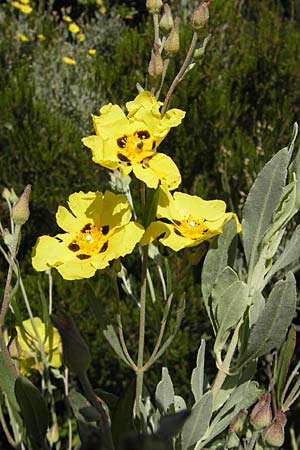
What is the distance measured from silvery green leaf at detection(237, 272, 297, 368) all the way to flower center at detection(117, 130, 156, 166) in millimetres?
235

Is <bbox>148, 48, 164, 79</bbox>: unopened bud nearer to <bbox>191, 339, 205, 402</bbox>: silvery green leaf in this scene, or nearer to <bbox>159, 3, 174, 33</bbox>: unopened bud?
<bbox>159, 3, 174, 33</bbox>: unopened bud

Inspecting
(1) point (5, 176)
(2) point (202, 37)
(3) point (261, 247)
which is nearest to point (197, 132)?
(1) point (5, 176)

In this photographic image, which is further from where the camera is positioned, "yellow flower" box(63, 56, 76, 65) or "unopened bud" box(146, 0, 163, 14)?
"yellow flower" box(63, 56, 76, 65)

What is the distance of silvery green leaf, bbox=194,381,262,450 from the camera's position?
750 mm

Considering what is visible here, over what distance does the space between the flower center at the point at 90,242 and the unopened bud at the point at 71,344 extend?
0.85 ft

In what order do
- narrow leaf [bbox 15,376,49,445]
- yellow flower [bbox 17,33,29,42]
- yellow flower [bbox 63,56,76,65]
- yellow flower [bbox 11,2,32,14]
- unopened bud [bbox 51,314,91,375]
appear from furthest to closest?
yellow flower [bbox 11,2,32,14]
yellow flower [bbox 17,33,29,42]
yellow flower [bbox 63,56,76,65]
narrow leaf [bbox 15,376,49,445]
unopened bud [bbox 51,314,91,375]

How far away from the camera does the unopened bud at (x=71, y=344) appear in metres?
0.52

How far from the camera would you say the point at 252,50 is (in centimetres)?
283

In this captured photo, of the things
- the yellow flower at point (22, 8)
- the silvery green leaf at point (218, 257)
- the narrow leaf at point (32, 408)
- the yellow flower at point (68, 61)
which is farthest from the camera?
the yellow flower at point (22, 8)

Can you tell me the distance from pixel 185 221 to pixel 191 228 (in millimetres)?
19

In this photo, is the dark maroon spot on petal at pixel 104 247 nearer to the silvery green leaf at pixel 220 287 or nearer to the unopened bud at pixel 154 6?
the silvery green leaf at pixel 220 287

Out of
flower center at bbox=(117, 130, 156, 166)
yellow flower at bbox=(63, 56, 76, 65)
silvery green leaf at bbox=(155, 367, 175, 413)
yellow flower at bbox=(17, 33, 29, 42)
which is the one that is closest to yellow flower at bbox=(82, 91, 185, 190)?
flower center at bbox=(117, 130, 156, 166)

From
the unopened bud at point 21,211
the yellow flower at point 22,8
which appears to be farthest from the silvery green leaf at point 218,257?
the yellow flower at point 22,8

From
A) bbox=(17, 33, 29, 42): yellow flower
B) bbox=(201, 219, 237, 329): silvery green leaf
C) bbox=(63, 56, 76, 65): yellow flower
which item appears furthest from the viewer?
bbox=(17, 33, 29, 42): yellow flower
